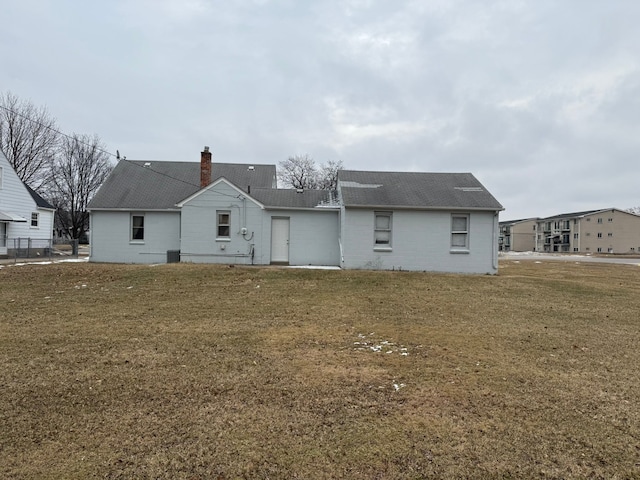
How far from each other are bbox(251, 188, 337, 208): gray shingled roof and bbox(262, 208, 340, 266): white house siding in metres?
0.35

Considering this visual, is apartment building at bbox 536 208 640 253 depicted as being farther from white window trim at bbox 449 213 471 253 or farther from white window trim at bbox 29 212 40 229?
white window trim at bbox 29 212 40 229

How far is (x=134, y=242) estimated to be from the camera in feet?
66.4

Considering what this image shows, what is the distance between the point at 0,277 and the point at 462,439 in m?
15.5

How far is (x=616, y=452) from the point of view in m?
3.39

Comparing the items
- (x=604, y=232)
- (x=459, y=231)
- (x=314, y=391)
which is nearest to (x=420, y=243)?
(x=459, y=231)

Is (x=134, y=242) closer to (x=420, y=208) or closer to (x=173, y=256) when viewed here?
(x=173, y=256)

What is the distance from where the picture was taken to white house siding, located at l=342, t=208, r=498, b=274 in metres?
16.9

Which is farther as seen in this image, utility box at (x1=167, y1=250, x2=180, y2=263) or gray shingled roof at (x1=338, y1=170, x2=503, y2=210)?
utility box at (x1=167, y1=250, x2=180, y2=263)

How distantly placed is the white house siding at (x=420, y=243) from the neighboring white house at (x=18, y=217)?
20110 millimetres

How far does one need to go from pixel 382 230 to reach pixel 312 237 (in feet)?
10.8

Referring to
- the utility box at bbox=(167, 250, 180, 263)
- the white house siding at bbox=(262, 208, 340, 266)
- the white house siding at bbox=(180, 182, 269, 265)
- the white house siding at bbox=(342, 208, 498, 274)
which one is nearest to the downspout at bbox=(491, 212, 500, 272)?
the white house siding at bbox=(342, 208, 498, 274)

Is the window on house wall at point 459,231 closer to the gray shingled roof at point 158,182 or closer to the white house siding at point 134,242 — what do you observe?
the gray shingled roof at point 158,182

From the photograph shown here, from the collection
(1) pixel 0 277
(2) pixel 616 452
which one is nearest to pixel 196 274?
(1) pixel 0 277

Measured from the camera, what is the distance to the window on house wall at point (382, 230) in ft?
56.1
